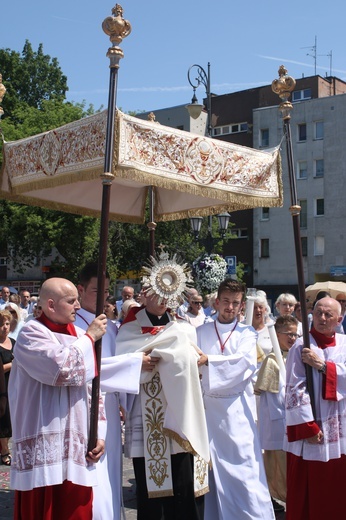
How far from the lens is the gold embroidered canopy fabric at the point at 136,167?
17.7ft

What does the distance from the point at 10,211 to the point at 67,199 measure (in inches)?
1058

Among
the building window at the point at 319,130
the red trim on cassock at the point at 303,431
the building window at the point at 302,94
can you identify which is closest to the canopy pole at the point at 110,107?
the red trim on cassock at the point at 303,431

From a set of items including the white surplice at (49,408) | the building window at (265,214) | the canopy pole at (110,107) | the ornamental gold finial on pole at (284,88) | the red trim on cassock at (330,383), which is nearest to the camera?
the white surplice at (49,408)

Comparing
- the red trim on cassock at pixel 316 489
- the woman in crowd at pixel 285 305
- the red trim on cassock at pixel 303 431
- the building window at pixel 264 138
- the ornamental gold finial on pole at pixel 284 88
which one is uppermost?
the building window at pixel 264 138

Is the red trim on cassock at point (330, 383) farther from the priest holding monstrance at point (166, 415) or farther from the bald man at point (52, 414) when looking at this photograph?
the bald man at point (52, 414)

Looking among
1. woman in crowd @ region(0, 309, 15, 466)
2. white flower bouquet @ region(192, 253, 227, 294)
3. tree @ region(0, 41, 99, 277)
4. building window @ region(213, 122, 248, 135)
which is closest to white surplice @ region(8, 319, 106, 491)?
woman in crowd @ region(0, 309, 15, 466)

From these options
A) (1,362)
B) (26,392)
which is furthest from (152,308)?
(1,362)

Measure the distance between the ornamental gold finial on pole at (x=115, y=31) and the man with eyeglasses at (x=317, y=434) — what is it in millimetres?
2573

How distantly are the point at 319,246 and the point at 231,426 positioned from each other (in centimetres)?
3817

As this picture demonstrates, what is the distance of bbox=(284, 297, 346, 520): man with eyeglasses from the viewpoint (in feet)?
18.9

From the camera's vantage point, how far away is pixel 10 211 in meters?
33.3

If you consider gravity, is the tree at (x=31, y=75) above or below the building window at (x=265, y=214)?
above

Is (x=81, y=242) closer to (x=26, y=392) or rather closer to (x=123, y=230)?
(x=123, y=230)

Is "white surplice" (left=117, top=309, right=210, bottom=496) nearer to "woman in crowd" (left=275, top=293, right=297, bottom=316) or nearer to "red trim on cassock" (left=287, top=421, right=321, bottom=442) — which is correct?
"red trim on cassock" (left=287, top=421, right=321, bottom=442)
